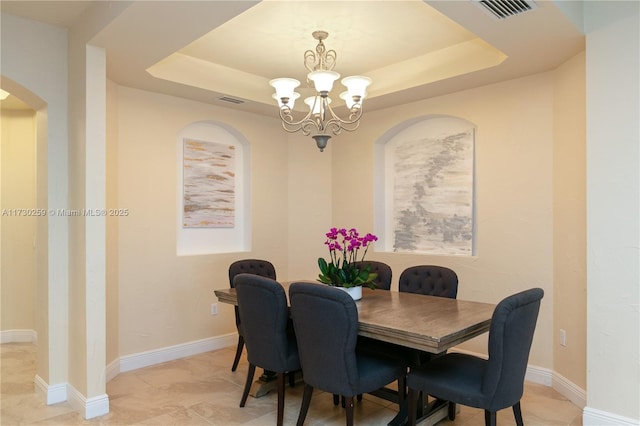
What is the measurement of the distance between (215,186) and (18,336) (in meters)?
2.80

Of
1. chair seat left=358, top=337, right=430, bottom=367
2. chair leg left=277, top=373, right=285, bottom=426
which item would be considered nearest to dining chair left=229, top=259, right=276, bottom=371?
chair leg left=277, top=373, right=285, bottom=426

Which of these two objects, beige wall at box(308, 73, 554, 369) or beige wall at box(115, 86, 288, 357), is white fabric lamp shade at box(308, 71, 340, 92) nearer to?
beige wall at box(308, 73, 554, 369)

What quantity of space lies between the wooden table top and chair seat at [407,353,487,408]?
0.21 metres

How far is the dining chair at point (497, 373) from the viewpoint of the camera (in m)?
2.10

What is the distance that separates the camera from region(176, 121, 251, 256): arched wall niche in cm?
443

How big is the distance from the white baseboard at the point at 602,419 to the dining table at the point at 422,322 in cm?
85

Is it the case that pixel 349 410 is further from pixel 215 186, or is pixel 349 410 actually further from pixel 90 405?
pixel 215 186

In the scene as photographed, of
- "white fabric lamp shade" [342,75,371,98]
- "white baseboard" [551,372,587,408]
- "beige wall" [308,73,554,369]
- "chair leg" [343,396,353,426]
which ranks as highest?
"white fabric lamp shade" [342,75,371,98]

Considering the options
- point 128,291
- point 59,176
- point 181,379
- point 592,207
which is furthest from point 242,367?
point 592,207

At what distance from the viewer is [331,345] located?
2363 mm

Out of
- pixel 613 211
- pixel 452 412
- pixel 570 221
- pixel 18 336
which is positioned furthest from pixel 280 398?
pixel 18 336

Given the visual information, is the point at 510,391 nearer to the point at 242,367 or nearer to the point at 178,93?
the point at 242,367

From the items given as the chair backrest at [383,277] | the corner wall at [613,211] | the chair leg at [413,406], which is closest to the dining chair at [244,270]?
the chair backrest at [383,277]

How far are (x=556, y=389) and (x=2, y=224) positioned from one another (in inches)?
226
